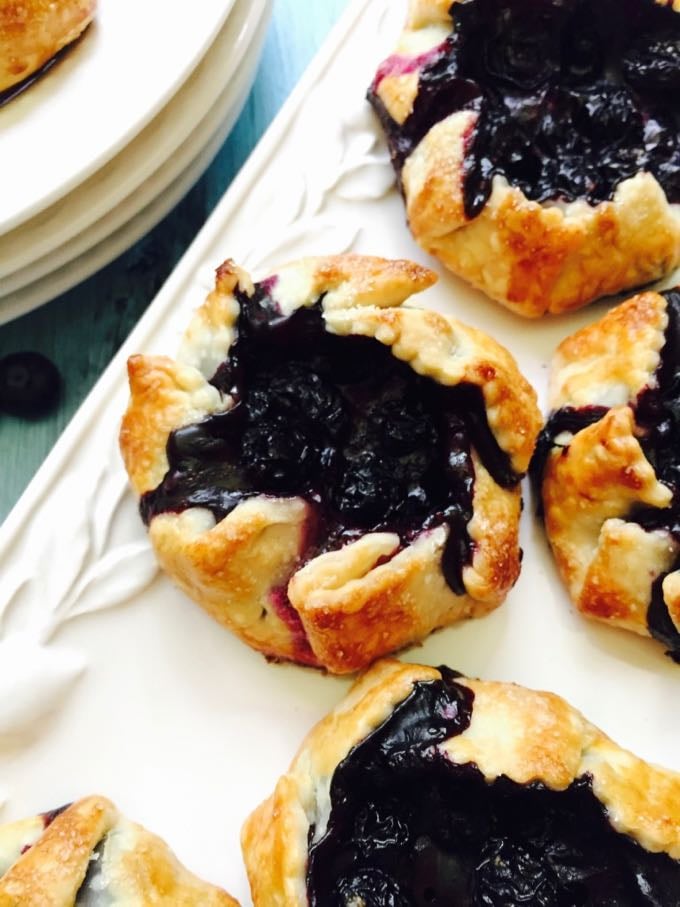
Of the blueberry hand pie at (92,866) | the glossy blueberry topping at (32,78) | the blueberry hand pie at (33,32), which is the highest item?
the blueberry hand pie at (33,32)

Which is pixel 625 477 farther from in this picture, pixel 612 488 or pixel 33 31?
pixel 33 31

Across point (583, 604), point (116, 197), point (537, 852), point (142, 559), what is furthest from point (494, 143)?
point (537, 852)

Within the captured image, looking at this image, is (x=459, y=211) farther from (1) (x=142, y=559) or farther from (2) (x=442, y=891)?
(2) (x=442, y=891)

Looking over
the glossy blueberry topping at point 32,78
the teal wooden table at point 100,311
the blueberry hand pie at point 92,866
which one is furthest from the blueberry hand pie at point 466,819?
the glossy blueberry topping at point 32,78

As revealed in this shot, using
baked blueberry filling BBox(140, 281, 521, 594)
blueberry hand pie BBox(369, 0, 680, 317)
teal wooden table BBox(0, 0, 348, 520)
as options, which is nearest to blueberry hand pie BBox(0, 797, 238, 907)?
baked blueberry filling BBox(140, 281, 521, 594)

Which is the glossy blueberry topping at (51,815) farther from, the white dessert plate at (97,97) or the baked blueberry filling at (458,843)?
the white dessert plate at (97,97)

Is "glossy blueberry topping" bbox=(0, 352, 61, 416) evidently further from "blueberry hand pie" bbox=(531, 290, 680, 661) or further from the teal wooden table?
"blueberry hand pie" bbox=(531, 290, 680, 661)
